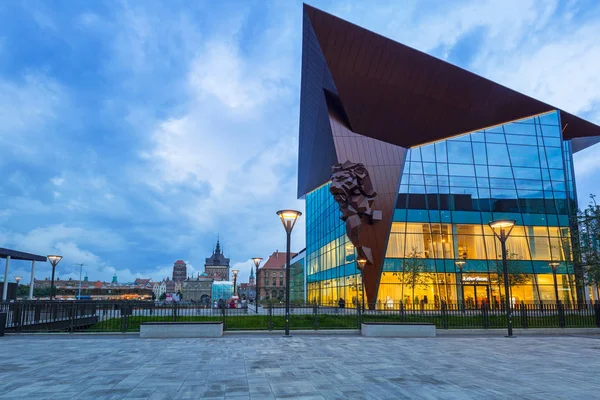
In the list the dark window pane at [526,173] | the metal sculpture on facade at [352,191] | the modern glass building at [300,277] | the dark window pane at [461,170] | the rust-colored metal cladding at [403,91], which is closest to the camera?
the metal sculpture on facade at [352,191]

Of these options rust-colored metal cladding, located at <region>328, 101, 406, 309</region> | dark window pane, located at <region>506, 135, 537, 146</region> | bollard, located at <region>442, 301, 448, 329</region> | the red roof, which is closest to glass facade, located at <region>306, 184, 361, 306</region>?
rust-colored metal cladding, located at <region>328, 101, 406, 309</region>

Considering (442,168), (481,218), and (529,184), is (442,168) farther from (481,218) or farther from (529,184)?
(529,184)

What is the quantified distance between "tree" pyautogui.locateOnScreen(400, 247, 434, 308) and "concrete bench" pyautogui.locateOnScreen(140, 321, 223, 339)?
2216cm

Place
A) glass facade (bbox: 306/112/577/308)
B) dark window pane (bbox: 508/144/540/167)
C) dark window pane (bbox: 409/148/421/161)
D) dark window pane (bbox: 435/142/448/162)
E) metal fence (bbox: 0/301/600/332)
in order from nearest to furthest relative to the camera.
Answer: metal fence (bbox: 0/301/600/332) → glass facade (bbox: 306/112/577/308) → dark window pane (bbox: 409/148/421/161) → dark window pane (bbox: 435/142/448/162) → dark window pane (bbox: 508/144/540/167)

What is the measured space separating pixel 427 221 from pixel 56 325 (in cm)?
2914

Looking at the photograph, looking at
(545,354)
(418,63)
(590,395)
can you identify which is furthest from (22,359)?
(418,63)

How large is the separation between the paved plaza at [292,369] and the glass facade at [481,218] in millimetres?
20423

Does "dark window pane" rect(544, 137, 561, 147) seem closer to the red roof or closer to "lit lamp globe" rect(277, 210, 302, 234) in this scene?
"lit lamp globe" rect(277, 210, 302, 234)

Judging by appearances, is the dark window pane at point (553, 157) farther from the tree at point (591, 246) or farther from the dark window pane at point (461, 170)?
the tree at point (591, 246)

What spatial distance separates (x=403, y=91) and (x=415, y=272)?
599 inches

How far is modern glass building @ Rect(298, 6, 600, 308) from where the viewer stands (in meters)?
32.5

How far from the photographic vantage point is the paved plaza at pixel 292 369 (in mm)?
7223

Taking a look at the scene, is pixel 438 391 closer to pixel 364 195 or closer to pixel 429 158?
pixel 364 195

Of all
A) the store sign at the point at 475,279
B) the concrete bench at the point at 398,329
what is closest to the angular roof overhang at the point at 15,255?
the concrete bench at the point at 398,329
